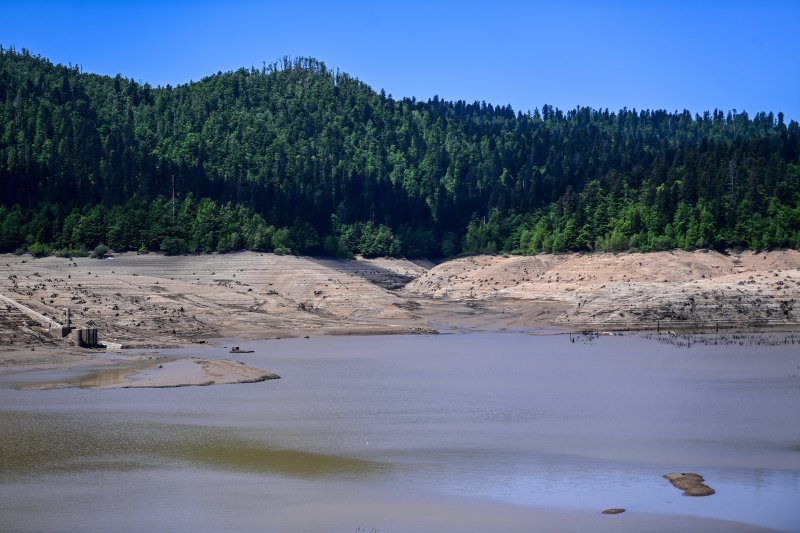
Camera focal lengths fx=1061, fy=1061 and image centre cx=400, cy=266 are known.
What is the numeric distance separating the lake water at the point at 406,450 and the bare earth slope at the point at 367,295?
92.4ft

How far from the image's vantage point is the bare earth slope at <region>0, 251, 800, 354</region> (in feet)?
313

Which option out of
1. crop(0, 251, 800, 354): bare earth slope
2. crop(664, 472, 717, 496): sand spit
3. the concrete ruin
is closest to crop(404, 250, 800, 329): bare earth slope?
crop(0, 251, 800, 354): bare earth slope

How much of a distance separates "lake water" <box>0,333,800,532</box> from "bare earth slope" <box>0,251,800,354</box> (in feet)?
92.4

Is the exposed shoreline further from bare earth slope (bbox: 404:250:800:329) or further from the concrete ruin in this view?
the concrete ruin

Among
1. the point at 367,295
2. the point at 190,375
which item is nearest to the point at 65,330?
the point at 190,375

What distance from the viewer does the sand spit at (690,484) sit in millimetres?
31734

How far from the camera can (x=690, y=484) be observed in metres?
32.7

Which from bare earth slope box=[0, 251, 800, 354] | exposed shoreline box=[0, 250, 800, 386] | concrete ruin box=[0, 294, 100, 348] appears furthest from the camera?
bare earth slope box=[0, 251, 800, 354]

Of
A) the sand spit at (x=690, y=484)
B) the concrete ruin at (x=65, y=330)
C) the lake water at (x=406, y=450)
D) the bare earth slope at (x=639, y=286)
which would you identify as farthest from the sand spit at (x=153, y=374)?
the bare earth slope at (x=639, y=286)

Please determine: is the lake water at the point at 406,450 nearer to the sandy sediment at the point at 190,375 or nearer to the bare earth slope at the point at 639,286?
the sandy sediment at the point at 190,375

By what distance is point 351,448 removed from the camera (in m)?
40.3

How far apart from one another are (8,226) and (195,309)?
4632 cm

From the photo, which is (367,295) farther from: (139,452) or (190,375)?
(139,452)

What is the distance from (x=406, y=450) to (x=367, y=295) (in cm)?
8320
